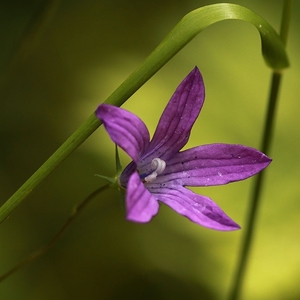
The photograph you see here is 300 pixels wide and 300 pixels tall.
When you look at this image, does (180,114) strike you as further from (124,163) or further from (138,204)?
(124,163)

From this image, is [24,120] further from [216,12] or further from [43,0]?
[216,12]

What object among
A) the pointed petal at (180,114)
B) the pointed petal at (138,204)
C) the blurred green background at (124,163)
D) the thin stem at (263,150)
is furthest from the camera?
the blurred green background at (124,163)

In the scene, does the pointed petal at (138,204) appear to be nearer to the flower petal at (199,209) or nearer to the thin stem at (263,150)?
the flower petal at (199,209)

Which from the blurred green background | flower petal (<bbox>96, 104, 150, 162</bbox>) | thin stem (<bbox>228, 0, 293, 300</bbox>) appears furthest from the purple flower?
the blurred green background

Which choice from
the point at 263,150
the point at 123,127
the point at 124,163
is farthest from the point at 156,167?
the point at 124,163

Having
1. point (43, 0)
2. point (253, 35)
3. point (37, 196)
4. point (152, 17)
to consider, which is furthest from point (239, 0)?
point (37, 196)

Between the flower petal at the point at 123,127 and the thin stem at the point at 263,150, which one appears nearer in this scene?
the flower petal at the point at 123,127

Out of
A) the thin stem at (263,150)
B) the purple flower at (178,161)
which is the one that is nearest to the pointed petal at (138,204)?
the purple flower at (178,161)
